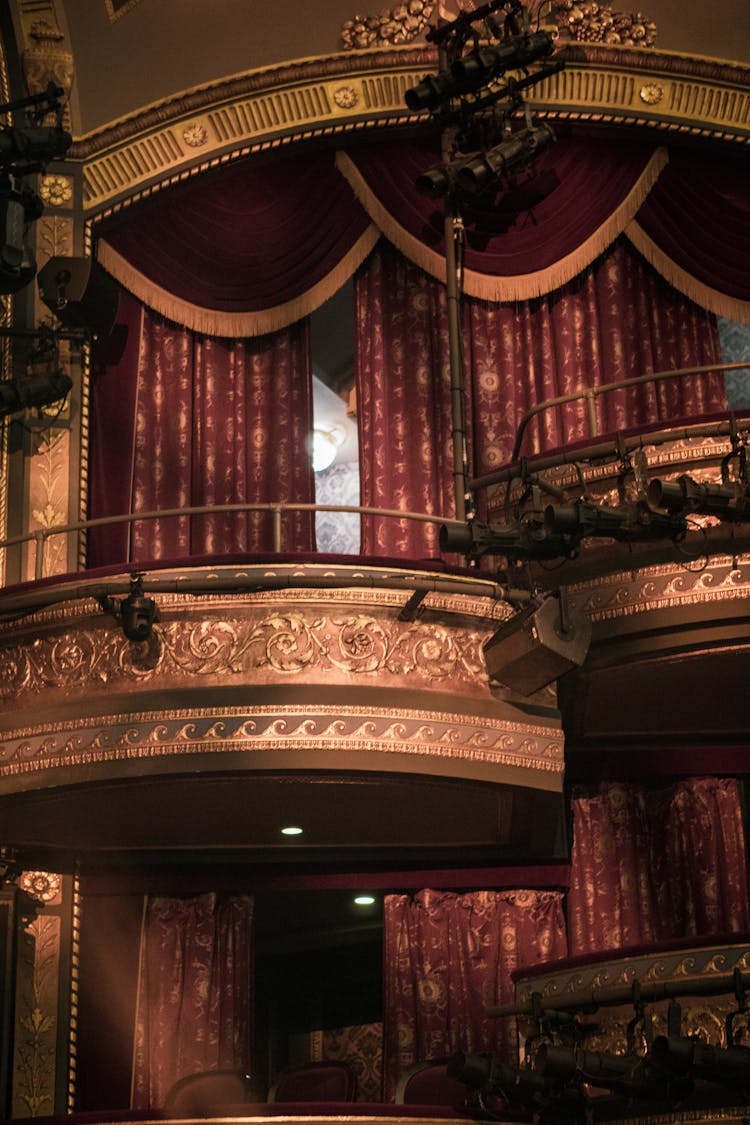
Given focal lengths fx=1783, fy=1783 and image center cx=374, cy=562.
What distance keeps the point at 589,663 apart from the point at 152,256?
365 centimetres

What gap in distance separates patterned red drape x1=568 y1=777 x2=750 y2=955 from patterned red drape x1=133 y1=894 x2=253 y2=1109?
5.60ft

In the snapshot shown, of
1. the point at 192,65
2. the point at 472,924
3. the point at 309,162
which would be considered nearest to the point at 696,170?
the point at 309,162

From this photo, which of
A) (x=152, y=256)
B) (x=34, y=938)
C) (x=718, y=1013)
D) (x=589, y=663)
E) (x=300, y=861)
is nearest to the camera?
(x=718, y=1013)

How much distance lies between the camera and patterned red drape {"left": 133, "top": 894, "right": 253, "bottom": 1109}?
875cm

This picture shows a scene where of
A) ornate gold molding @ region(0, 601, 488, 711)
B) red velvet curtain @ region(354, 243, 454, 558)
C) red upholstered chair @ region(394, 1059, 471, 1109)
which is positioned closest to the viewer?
ornate gold molding @ region(0, 601, 488, 711)

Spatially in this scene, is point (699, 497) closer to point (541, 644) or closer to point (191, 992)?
point (541, 644)

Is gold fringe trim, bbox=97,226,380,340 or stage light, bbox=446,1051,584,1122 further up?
gold fringe trim, bbox=97,226,380,340

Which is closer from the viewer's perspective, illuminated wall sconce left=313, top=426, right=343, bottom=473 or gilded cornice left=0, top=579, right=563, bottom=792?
gilded cornice left=0, top=579, right=563, bottom=792

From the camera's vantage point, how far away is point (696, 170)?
33.4ft

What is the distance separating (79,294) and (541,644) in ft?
11.3

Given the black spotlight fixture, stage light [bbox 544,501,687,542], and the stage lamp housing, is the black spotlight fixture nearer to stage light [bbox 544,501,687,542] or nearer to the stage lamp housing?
the stage lamp housing

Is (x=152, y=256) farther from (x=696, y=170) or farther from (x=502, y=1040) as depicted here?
(x=502, y=1040)

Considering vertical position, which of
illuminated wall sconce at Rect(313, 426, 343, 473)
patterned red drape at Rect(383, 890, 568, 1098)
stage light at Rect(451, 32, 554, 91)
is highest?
stage light at Rect(451, 32, 554, 91)

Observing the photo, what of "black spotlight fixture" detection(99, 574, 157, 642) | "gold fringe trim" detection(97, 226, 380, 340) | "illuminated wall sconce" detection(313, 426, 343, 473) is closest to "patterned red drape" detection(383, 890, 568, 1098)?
"black spotlight fixture" detection(99, 574, 157, 642)
